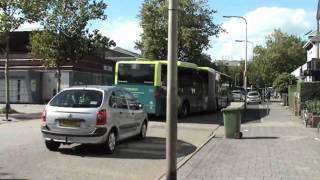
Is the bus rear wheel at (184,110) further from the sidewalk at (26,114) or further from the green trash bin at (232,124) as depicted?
the green trash bin at (232,124)

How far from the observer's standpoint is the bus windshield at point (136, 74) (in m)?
26.7

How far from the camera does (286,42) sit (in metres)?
89.5

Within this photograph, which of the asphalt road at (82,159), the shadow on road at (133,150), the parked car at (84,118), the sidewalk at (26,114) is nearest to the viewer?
the asphalt road at (82,159)

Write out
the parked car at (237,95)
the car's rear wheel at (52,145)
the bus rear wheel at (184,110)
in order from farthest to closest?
the parked car at (237,95) → the bus rear wheel at (184,110) → the car's rear wheel at (52,145)

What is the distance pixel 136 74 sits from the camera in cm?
2702

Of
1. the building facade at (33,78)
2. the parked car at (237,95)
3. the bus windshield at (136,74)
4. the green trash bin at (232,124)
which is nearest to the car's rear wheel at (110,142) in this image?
the green trash bin at (232,124)

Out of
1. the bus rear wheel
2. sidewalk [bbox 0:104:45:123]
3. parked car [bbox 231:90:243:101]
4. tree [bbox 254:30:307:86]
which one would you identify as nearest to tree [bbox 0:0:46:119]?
sidewalk [bbox 0:104:45:123]

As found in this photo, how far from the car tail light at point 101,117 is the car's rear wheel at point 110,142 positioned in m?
0.48

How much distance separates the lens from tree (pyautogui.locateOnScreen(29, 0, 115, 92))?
35.0 meters

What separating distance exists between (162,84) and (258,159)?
1377 centimetres

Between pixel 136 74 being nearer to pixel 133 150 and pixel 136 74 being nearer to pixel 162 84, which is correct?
pixel 162 84

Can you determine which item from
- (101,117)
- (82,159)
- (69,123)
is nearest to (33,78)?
(69,123)

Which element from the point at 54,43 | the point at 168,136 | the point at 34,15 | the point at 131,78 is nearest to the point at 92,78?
the point at 54,43

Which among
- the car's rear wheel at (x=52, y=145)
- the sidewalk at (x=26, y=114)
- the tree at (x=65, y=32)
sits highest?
the tree at (x=65, y=32)
